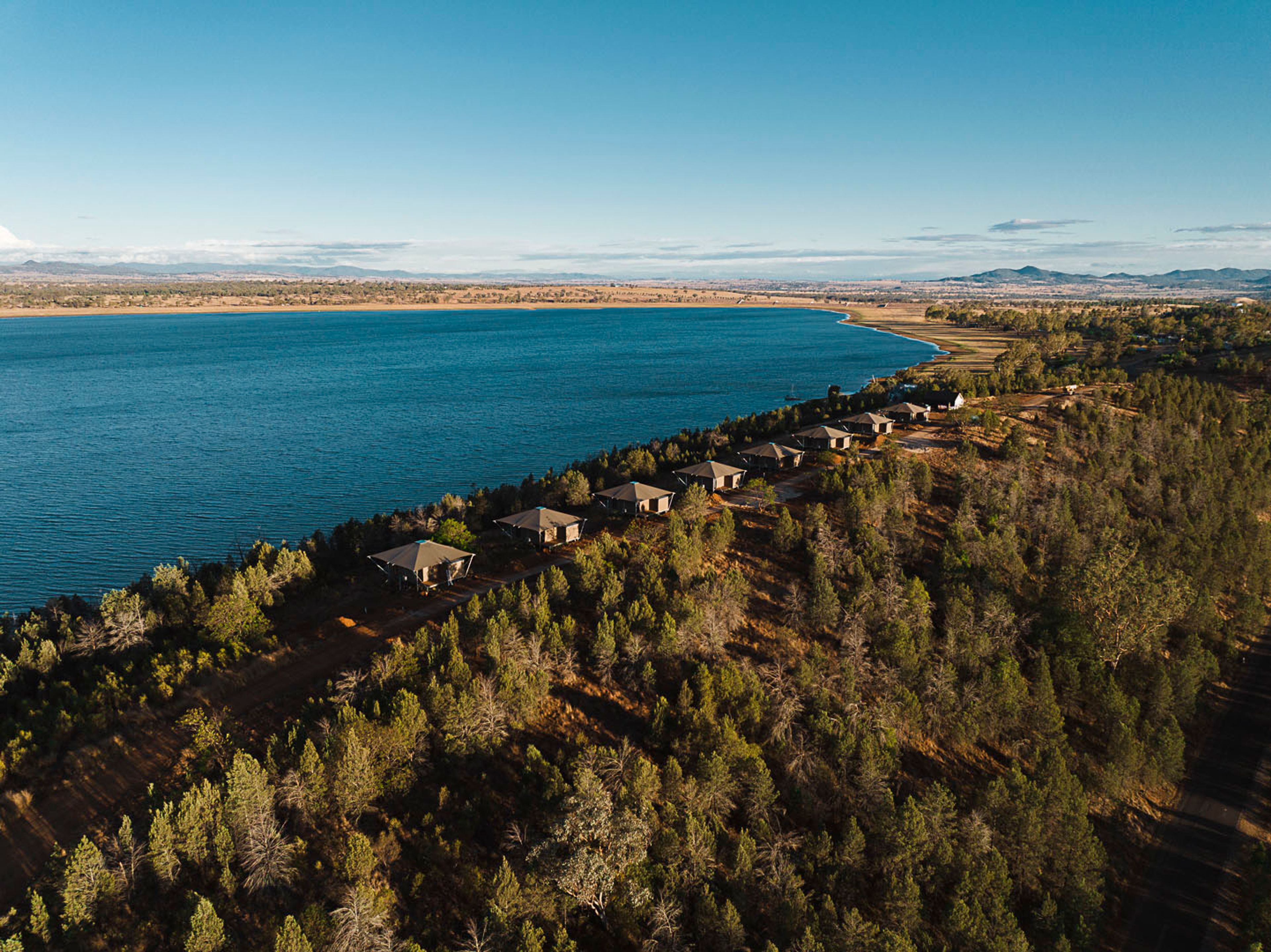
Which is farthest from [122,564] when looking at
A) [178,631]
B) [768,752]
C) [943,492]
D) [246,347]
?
[246,347]

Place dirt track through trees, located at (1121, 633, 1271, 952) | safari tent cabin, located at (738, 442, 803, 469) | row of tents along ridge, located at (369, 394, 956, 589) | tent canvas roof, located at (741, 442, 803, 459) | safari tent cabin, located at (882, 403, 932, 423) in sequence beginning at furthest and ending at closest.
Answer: safari tent cabin, located at (882, 403, 932, 423), safari tent cabin, located at (738, 442, 803, 469), tent canvas roof, located at (741, 442, 803, 459), row of tents along ridge, located at (369, 394, 956, 589), dirt track through trees, located at (1121, 633, 1271, 952)

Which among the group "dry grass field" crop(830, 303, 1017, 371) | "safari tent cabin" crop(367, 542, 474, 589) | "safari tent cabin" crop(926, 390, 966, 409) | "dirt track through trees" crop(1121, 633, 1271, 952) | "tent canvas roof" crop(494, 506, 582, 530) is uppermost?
"dry grass field" crop(830, 303, 1017, 371)

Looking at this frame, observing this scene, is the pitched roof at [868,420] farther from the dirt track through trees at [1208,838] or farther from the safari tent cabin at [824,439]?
the dirt track through trees at [1208,838]

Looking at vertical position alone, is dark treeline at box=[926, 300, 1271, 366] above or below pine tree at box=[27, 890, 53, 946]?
above

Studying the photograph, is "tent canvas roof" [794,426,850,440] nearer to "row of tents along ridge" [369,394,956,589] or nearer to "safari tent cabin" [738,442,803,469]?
"row of tents along ridge" [369,394,956,589]

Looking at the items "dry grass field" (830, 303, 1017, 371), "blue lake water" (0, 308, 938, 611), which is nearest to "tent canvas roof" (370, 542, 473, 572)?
"blue lake water" (0, 308, 938, 611)

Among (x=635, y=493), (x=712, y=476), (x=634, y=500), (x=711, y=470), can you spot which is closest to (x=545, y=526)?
(x=634, y=500)

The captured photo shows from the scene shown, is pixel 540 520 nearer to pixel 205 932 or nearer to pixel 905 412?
pixel 205 932
